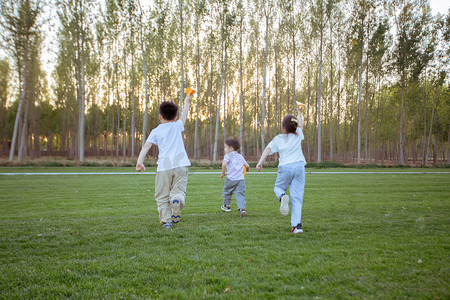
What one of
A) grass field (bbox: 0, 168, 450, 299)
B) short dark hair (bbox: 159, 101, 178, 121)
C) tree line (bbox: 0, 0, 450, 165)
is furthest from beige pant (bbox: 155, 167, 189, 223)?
tree line (bbox: 0, 0, 450, 165)

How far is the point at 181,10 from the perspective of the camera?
990 inches

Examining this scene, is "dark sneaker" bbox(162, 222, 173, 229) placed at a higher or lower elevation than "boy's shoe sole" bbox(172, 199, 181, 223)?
lower

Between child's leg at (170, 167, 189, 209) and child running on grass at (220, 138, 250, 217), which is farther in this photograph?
child running on grass at (220, 138, 250, 217)

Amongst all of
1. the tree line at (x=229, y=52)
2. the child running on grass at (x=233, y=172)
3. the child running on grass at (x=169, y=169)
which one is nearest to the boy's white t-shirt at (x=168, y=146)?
the child running on grass at (x=169, y=169)

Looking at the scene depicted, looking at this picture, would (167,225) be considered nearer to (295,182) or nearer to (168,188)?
(168,188)

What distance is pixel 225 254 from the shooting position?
11.2ft

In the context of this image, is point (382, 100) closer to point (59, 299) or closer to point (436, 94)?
point (436, 94)

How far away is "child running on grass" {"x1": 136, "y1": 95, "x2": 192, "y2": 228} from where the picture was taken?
15.1 feet

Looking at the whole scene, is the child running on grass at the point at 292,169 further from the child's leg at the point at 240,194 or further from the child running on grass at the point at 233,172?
the child running on grass at the point at 233,172

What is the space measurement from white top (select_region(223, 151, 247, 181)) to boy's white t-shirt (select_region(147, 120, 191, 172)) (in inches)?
72.7

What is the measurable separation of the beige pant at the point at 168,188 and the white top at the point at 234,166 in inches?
71.1

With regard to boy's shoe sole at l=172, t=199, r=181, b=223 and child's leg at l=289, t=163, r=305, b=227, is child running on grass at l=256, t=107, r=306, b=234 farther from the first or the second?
boy's shoe sole at l=172, t=199, r=181, b=223

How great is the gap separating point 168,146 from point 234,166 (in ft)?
6.97

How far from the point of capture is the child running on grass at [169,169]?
15.1 feet
